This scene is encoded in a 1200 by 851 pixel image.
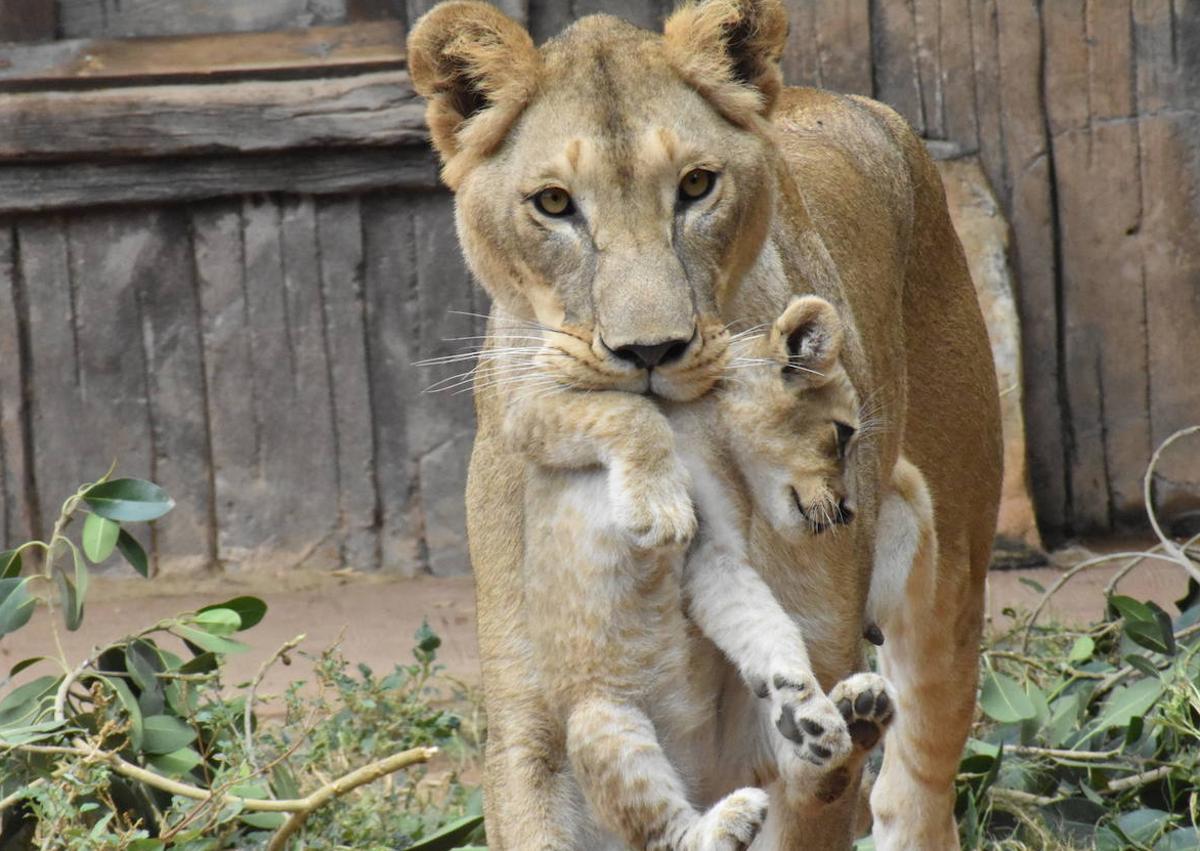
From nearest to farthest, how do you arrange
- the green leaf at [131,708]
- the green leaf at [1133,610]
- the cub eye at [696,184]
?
the cub eye at [696,184] → the green leaf at [131,708] → the green leaf at [1133,610]

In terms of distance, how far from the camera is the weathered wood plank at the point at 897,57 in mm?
5902

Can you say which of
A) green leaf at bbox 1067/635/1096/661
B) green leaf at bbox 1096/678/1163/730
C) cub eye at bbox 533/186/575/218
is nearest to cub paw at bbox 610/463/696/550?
cub eye at bbox 533/186/575/218

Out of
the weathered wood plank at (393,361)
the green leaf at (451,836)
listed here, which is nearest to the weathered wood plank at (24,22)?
the weathered wood plank at (393,361)

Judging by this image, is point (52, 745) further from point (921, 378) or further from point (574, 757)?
point (921, 378)

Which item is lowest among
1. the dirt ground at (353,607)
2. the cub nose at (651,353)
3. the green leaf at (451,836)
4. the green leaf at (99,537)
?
the dirt ground at (353,607)

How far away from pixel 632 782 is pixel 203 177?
4004mm

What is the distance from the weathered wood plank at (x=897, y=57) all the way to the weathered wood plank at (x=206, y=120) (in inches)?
60.8

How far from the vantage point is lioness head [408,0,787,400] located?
2365 millimetres

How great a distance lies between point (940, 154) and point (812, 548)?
12.0 ft

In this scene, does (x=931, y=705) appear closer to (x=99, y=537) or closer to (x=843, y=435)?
(x=843, y=435)

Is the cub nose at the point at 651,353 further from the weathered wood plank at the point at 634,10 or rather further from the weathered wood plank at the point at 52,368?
the weathered wood plank at the point at 52,368

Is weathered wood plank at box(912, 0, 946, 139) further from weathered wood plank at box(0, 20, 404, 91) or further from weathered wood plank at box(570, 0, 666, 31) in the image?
weathered wood plank at box(0, 20, 404, 91)

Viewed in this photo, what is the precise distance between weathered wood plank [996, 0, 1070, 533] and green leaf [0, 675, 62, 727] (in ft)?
11.6

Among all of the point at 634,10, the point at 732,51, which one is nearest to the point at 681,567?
the point at 732,51
